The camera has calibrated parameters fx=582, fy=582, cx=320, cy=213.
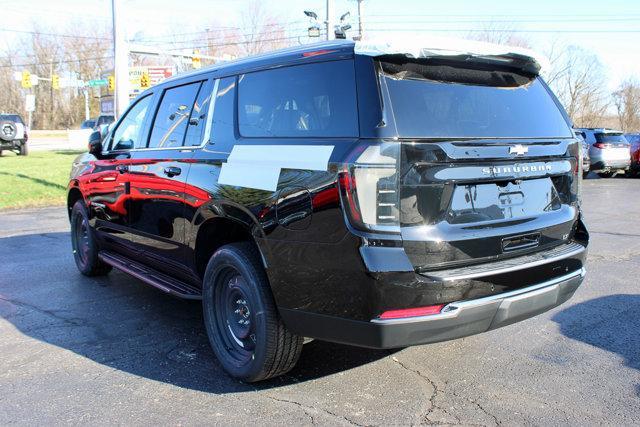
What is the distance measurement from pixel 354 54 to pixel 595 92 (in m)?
50.7

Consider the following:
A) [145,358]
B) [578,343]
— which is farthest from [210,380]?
[578,343]

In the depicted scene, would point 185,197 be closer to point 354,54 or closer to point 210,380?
point 210,380

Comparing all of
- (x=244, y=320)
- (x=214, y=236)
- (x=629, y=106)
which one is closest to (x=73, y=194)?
(x=214, y=236)

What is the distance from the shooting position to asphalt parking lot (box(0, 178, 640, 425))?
318 cm

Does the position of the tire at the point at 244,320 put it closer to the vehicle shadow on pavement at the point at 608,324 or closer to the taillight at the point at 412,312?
the taillight at the point at 412,312

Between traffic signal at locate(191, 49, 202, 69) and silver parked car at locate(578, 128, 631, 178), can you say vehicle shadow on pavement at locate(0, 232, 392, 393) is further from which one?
traffic signal at locate(191, 49, 202, 69)

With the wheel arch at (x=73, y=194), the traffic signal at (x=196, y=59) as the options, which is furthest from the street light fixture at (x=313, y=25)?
the wheel arch at (x=73, y=194)

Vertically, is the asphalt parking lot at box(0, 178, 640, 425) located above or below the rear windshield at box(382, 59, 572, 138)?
below

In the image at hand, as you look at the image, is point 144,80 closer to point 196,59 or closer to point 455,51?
point 196,59

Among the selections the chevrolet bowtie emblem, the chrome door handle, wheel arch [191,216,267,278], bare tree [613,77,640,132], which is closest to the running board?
wheel arch [191,216,267,278]

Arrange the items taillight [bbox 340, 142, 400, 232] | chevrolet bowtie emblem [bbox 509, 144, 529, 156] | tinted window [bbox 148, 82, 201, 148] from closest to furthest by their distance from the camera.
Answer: taillight [bbox 340, 142, 400, 232], chevrolet bowtie emblem [bbox 509, 144, 529, 156], tinted window [bbox 148, 82, 201, 148]

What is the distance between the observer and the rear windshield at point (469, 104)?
297 centimetres

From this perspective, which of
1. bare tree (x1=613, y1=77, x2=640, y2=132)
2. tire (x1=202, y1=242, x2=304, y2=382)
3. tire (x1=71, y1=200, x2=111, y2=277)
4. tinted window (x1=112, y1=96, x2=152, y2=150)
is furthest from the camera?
bare tree (x1=613, y1=77, x2=640, y2=132)

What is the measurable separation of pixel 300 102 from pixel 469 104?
37.4 inches
